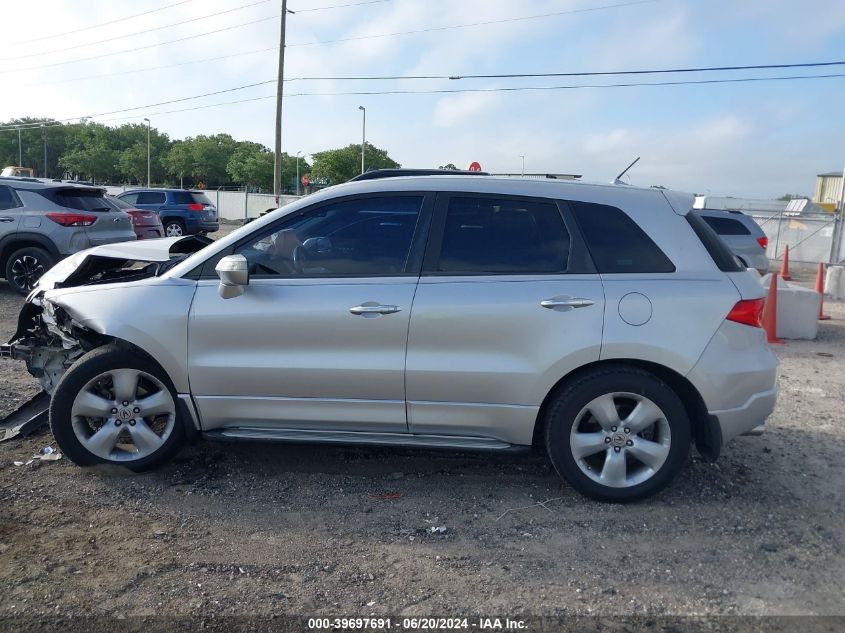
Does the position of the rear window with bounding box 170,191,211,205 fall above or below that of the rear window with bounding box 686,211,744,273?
above

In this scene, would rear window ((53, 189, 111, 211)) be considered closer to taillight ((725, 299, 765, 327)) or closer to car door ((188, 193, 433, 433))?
car door ((188, 193, 433, 433))

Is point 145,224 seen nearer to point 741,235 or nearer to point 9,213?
point 9,213

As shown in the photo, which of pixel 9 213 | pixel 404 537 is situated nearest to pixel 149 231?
pixel 9 213

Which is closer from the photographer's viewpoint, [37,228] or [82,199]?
[37,228]

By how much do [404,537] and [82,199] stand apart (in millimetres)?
9459

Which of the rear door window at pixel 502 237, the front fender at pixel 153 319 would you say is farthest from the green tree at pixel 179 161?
the rear door window at pixel 502 237

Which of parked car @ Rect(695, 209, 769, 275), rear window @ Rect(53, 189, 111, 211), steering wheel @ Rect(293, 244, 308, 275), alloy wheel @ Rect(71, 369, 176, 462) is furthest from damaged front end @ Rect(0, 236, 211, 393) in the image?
parked car @ Rect(695, 209, 769, 275)

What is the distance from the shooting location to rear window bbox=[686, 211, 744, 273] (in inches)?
154

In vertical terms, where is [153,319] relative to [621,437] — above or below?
above

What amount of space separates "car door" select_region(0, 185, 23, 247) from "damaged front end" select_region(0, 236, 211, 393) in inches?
249

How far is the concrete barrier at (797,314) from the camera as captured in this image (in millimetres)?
8883

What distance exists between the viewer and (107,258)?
479 cm

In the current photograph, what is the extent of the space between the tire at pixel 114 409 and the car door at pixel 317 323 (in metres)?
0.27

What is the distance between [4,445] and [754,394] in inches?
184
